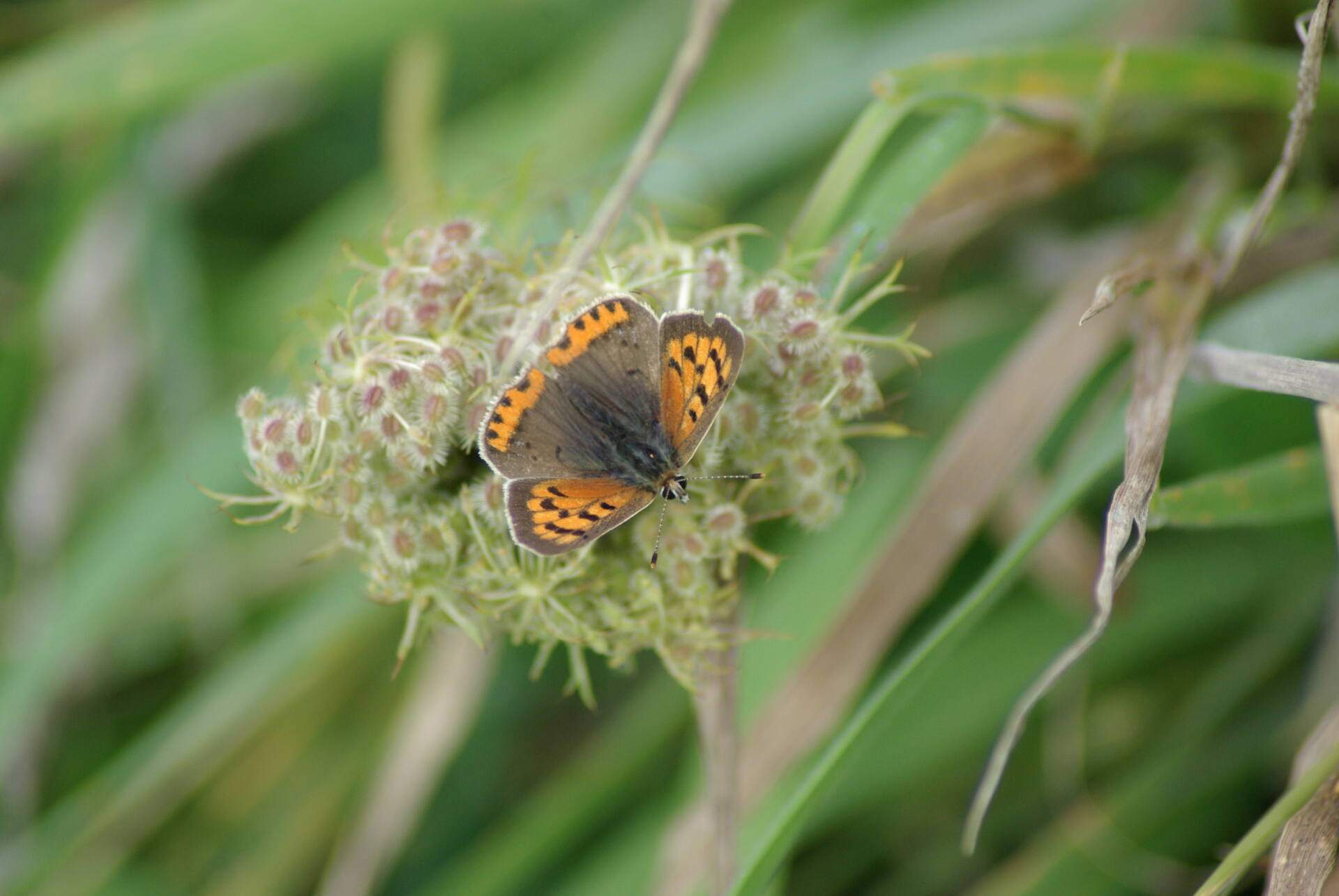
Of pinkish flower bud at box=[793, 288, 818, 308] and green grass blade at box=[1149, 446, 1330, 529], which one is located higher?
pinkish flower bud at box=[793, 288, 818, 308]

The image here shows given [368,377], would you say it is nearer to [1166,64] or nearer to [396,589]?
[396,589]

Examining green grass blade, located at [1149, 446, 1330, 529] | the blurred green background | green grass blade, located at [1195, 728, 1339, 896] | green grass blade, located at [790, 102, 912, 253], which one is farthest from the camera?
the blurred green background

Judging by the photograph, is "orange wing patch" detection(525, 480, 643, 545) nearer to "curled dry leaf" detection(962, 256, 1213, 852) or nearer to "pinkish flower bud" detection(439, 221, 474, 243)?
"pinkish flower bud" detection(439, 221, 474, 243)

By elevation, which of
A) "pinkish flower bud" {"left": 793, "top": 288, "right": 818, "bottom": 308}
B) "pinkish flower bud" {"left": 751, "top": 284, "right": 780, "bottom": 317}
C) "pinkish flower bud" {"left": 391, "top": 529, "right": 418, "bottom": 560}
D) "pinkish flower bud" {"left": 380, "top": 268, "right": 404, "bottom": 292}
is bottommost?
"pinkish flower bud" {"left": 793, "top": 288, "right": 818, "bottom": 308}

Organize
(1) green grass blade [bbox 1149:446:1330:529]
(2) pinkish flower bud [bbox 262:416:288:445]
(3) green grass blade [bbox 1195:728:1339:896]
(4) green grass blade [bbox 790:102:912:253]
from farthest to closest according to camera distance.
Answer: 1. (4) green grass blade [bbox 790:102:912:253]
2. (1) green grass blade [bbox 1149:446:1330:529]
3. (2) pinkish flower bud [bbox 262:416:288:445]
4. (3) green grass blade [bbox 1195:728:1339:896]

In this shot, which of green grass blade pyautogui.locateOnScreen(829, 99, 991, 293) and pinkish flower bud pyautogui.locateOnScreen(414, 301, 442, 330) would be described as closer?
pinkish flower bud pyautogui.locateOnScreen(414, 301, 442, 330)

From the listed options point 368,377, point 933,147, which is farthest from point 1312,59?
point 368,377

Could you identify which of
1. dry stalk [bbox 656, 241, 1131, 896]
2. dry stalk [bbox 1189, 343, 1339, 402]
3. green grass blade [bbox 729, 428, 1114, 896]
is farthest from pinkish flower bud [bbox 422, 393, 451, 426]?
dry stalk [bbox 1189, 343, 1339, 402]

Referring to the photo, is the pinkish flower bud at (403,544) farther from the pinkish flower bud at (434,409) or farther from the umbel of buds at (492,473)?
the pinkish flower bud at (434,409)
